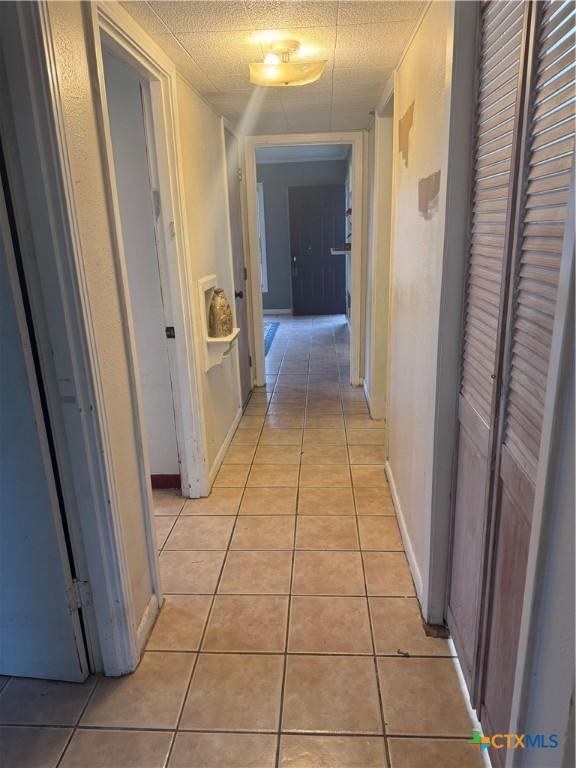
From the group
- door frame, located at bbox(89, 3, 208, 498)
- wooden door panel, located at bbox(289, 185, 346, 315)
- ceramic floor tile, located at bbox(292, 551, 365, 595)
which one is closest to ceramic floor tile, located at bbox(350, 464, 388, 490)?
ceramic floor tile, located at bbox(292, 551, 365, 595)

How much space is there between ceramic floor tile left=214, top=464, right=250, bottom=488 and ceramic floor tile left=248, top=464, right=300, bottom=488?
0.04 m

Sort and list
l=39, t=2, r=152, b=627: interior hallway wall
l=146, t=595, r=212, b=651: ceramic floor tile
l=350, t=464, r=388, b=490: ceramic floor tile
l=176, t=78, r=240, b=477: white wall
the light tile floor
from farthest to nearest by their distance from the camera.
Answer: l=350, t=464, r=388, b=490: ceramic floor tile, l=176, t=78, r=240, b=477: white wall, l=146, t=595, r=212, b=651: ceramic floor tile, the light tile floor, l=39, t=2, r=152, b=627: interior hallway wall

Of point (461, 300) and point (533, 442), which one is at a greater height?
point (461, 300)

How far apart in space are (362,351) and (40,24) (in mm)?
3489

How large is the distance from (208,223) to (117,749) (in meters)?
2.42

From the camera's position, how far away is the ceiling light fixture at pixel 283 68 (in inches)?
78.0

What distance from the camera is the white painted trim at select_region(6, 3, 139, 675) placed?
1.16m

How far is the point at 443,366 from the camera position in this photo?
1535mm

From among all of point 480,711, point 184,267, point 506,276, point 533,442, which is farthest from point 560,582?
point 184,267

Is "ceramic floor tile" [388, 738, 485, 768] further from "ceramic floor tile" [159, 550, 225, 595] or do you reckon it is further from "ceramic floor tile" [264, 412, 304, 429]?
"ceramic floor tile" [264, 412, 304, 429]

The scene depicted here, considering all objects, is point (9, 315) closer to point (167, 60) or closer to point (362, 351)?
point (167, 60)

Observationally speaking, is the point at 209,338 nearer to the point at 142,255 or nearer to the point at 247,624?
the point at 142,255

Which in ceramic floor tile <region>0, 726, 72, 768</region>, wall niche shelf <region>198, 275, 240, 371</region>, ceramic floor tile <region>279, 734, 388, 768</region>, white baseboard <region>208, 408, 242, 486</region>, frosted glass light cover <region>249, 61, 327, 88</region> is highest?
frosted glass light cover <region>249, 61, 327, 88</region>

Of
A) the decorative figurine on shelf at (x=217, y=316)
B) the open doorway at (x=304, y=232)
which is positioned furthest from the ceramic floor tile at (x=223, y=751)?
the open doorway at (x=304, y=232)
